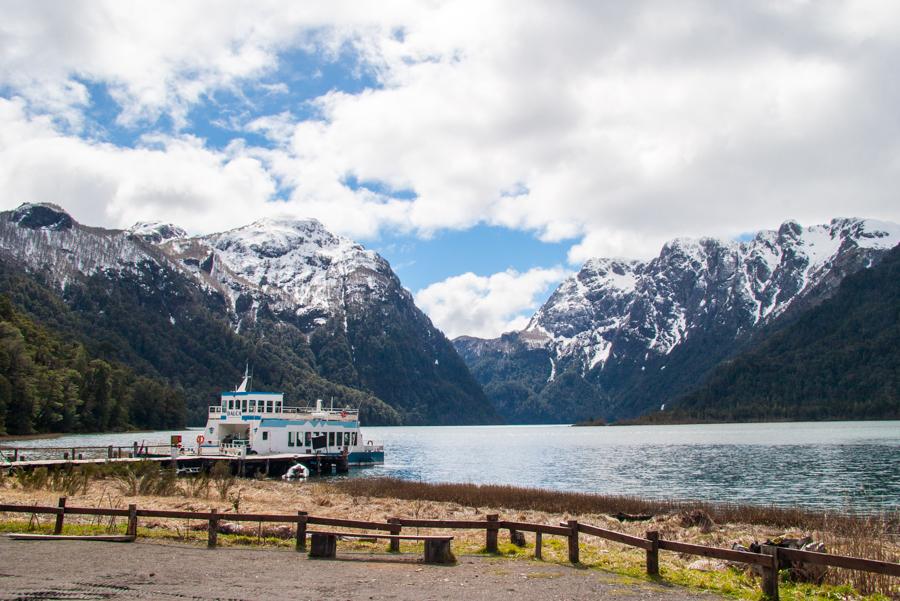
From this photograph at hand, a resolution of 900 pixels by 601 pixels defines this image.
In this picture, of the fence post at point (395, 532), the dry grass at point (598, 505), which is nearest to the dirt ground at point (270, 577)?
the fence post at point (395, 532)

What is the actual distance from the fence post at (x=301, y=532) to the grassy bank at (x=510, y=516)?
4.15 feet

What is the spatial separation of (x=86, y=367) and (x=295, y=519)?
161269mm

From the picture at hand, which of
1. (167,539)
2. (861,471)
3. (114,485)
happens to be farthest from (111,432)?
(167,539)

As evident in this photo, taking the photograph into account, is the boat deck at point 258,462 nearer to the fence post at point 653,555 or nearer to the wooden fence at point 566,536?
the wooden fence at point 566,536

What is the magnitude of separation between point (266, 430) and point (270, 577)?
58699mm

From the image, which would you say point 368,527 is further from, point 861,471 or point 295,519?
point 861,471

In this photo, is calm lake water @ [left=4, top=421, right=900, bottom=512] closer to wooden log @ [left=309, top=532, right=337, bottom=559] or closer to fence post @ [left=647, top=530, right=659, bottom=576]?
fence post @ [left=647, top=530, right=659, bottom=576]

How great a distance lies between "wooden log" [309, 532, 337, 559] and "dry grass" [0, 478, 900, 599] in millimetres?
3121

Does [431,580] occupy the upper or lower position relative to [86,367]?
lower

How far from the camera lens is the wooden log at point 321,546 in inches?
870

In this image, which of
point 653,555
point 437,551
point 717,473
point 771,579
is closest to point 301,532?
point 437,551

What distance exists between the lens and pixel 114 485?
43500mm

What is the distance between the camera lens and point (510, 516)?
131 feet

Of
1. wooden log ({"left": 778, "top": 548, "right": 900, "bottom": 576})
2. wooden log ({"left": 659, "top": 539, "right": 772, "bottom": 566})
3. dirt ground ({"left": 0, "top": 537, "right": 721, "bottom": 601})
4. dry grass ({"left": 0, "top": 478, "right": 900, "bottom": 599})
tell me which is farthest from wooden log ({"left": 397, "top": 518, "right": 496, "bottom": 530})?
wooden log ({"left": 778, "top": 548, "right": 900, "bottom": 576})
